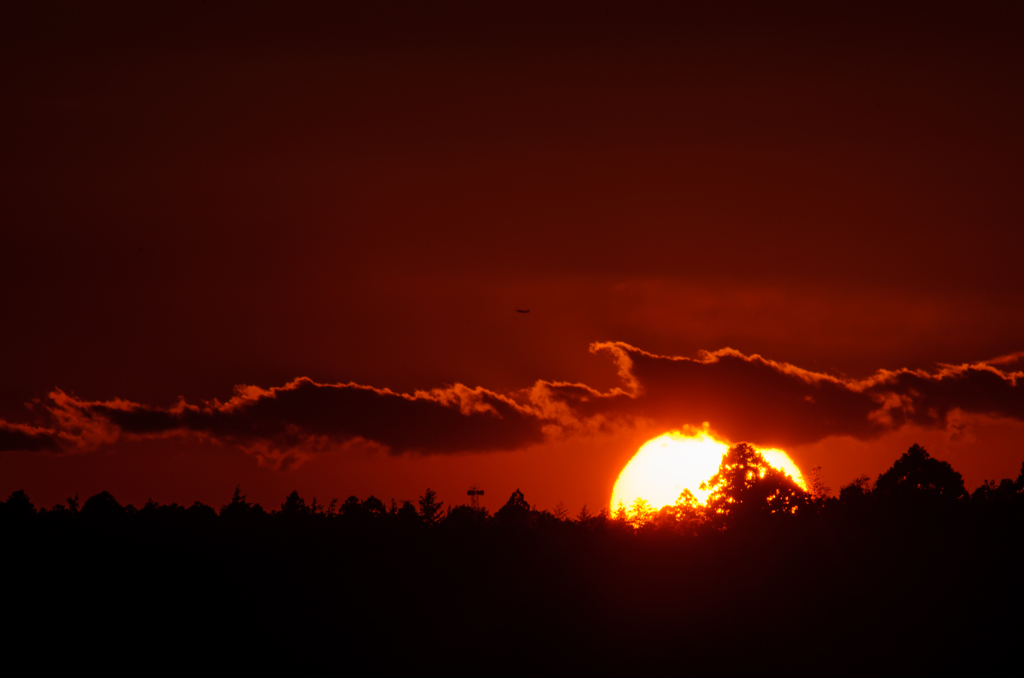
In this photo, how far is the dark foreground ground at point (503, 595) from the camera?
37344 millimetres

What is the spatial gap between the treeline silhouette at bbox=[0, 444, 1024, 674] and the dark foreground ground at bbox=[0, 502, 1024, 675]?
0.24 feet

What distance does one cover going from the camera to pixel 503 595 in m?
40.8

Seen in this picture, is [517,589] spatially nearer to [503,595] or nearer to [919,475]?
[503,595]

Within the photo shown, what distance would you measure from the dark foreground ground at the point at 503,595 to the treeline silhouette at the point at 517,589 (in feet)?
0.24

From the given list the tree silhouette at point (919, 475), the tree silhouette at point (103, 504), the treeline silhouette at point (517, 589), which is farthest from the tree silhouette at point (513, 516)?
the tree silhouette at point (919, 475)

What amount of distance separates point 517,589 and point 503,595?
58cm

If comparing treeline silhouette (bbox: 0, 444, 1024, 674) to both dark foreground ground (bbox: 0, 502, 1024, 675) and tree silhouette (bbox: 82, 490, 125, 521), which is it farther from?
tree silhouette (bbox: 82, 490, 125, 521)

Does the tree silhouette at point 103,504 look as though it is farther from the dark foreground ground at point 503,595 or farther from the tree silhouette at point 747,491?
the tree silhouette at point 747,491

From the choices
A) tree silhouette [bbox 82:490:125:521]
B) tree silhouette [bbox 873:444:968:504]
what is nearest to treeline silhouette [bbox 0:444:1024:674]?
tree silhouette [bbox 82:490:125:521]

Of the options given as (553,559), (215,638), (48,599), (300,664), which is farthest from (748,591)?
(48,599)

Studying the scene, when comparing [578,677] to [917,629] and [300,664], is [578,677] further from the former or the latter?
[917,629]

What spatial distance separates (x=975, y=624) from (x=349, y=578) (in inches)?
893

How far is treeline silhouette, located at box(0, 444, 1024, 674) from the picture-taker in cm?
3759

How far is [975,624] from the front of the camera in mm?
40625
